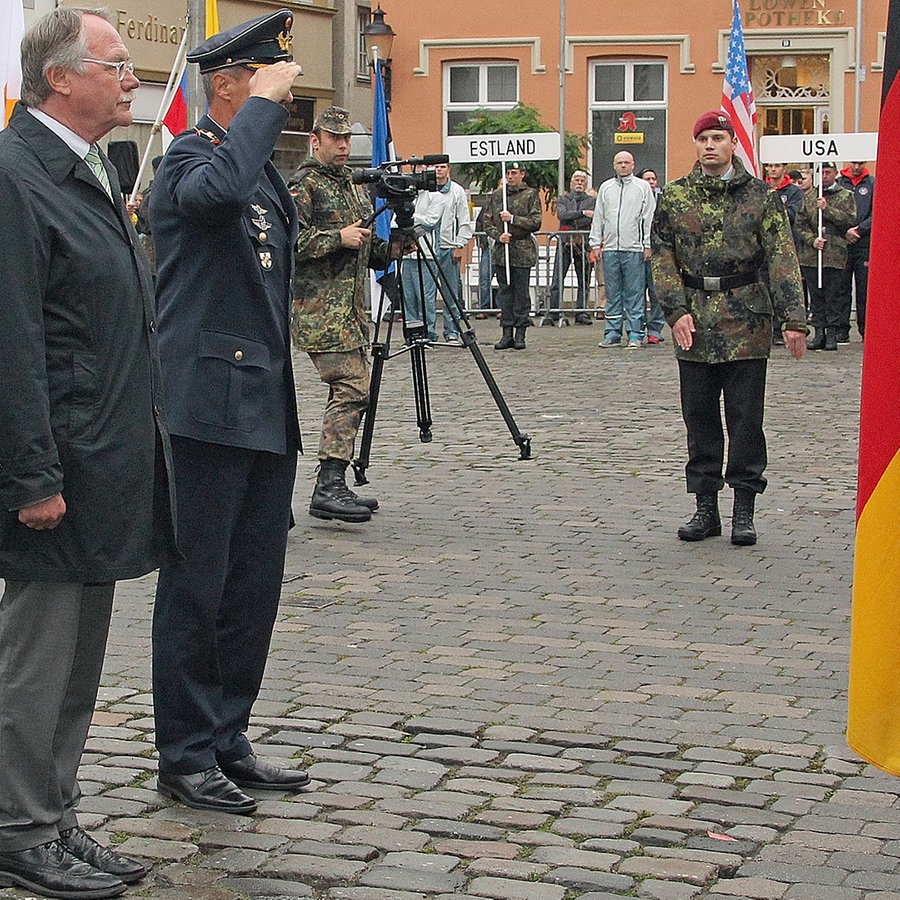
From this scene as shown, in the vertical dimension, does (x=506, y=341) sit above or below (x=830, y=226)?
below

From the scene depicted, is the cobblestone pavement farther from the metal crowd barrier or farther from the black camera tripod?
the metal crowd barrier

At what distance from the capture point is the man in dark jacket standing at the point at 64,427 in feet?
13.4

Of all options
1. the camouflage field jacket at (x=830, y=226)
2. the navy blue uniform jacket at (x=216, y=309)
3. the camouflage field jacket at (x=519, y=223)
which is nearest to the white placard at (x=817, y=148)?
the camouflage field jacket at (x=830, y=226)

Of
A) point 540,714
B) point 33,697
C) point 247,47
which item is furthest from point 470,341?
point 33,697

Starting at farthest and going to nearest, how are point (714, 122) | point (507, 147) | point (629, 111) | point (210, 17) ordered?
point (629, 111)
point (507, 147)
point (210, 17)
point (714, 122)

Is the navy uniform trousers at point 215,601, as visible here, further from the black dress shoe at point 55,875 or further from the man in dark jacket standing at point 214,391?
the black dress shoe at point 55,875

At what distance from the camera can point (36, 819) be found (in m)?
4.23

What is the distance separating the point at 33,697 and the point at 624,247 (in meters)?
17.1

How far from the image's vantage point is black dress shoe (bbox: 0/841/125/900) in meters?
4.16

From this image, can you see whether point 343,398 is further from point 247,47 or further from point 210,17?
point 210,17

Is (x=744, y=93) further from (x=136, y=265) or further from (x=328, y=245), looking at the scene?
(x=136, y=265)

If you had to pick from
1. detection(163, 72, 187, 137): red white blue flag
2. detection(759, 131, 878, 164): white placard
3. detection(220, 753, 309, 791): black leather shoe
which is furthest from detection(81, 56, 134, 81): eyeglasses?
detection(759, 131, 878, 164): white placard

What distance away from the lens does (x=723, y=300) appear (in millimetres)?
8883

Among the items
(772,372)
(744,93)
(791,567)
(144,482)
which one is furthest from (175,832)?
(744,93)
